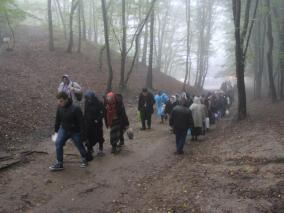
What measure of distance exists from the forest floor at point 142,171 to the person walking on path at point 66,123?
69 cm

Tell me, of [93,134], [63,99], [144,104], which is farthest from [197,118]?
[63,99]

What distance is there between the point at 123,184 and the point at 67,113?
2.18 meters

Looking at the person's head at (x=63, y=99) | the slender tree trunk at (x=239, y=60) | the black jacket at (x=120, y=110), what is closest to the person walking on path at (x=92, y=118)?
the black jacket at (x=120, y=110)

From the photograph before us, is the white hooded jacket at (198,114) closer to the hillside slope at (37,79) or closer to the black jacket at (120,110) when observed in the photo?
the black jacket at (120,110)

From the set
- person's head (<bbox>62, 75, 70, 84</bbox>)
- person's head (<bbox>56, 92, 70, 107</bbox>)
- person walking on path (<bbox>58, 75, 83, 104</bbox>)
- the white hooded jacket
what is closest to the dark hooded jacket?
person walking on path (<bbox>58, 75, 83, 104</bbox>)

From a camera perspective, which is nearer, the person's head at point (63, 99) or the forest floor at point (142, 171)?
the forest floor at point (142, 171)

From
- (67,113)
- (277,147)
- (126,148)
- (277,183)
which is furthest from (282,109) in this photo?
(67,113)

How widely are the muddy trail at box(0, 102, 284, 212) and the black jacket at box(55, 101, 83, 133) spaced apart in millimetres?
1123

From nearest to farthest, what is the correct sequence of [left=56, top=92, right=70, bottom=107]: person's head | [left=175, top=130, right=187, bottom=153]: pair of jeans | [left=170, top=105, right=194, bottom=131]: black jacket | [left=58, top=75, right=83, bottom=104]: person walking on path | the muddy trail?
the muddy trail < [left=56, top=92, right=70, bottom=107]: person's head < [left=58, top=75, right=83, bottom=104]: person walking on path < [left=170, top=105, right=194, bottom=131]: black jacket < [left=175, top=130, right=187, bottom=153]: pair of jeans

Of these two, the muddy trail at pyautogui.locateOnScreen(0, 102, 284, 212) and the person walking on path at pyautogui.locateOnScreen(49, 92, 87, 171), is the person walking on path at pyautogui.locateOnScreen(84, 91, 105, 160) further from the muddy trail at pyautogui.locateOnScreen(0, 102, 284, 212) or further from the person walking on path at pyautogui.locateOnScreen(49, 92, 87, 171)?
the person walking on path at pyautogui.locateOnScreen(49, 92, 87, 171)

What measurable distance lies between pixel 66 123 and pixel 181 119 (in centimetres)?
390

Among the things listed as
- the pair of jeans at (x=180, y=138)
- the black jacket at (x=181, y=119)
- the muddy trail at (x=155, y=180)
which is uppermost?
the black jacket at (x=181, y=119)

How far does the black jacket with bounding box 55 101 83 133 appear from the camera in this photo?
8.28 m

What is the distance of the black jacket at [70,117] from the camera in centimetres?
828
